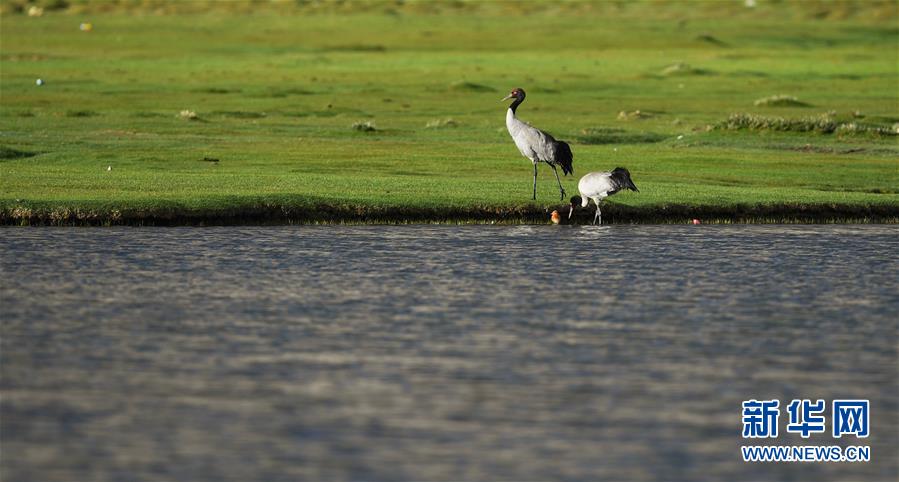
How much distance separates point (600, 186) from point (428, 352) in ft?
39.7

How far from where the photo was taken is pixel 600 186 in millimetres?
29125

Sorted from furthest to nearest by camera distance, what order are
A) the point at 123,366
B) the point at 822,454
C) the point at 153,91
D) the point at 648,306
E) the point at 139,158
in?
the point at 153,91 < the point at 139,158 < the point at 648,306 < the point at 123,366 < the point at 822,454

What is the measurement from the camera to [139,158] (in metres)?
38.7

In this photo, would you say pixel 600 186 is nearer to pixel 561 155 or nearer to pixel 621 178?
pixel 621 178

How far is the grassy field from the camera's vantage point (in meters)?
30.7

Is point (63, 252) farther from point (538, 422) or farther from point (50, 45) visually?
point (50, 45)

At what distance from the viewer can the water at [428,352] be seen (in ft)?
44.3

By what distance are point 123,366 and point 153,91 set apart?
58.7m

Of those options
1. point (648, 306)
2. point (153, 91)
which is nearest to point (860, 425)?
point (648, 306)

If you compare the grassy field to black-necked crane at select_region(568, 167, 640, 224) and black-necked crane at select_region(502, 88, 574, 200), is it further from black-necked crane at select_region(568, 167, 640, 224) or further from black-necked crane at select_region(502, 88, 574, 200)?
black-necked crane at select_region(502, 88, 574, 200)
